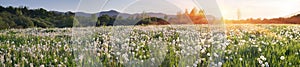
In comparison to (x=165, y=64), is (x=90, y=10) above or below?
above

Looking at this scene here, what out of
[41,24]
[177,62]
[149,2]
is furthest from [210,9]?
[41,24]

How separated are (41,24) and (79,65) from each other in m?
50.2

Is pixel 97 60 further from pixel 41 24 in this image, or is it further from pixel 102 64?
pixel 41 24

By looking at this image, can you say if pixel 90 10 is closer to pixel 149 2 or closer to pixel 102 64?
pixel 149 2

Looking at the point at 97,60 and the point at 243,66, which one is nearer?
the point at 243,66

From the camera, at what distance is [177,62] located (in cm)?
643

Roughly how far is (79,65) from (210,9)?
5.27 metres

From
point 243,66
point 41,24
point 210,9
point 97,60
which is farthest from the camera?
point 41,24

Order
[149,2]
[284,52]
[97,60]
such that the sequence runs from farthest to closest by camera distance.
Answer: [149,2], [284,52], [97,60]

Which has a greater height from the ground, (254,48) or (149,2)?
(149,2)

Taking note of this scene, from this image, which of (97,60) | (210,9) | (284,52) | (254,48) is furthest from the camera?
(210,9)

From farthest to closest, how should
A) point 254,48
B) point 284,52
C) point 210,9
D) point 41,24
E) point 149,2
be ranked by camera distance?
point 41,24
point 210,9
point 149,2
point 254,48
point 284,52

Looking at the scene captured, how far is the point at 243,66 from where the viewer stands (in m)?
6.12

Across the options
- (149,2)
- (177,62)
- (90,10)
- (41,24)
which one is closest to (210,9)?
(149,2)
